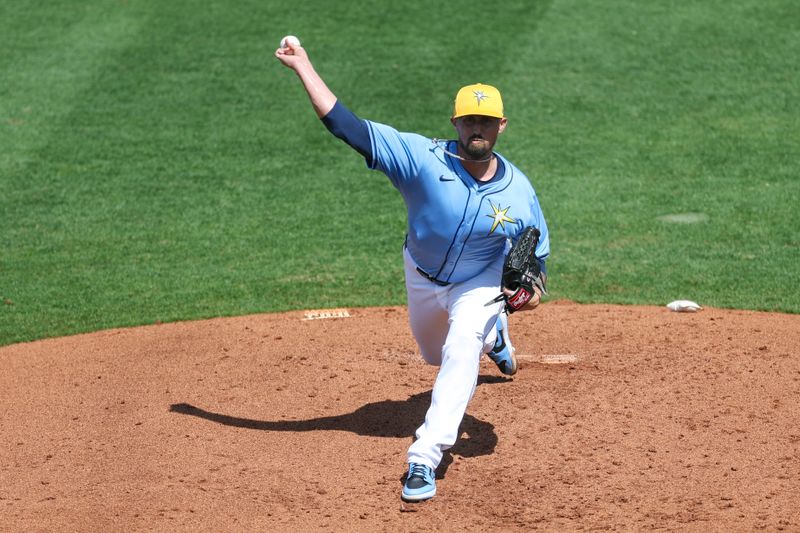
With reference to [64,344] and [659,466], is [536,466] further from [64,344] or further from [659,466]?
[64,344]

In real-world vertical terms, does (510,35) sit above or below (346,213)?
above

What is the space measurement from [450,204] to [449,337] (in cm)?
64

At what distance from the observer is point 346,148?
1138cm

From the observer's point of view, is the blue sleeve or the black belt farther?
the black belt

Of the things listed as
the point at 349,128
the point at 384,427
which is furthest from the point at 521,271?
the point at 384,427

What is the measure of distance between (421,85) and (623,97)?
215 centimetres

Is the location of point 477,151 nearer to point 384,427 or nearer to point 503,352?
point 503,352

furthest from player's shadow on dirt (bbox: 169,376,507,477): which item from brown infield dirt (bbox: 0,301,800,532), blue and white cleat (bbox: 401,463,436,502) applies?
blue and white cleat (bbox: 401,463,436,502)

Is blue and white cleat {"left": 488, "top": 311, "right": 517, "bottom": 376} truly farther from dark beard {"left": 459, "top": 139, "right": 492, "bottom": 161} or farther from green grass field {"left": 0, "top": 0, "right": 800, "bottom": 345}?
green grass field {"left": 0, "top": 0, "right": 800, "bottom": 345}

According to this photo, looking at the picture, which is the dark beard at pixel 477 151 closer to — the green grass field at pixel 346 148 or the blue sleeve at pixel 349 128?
the blue sleeve at pixel 349 128

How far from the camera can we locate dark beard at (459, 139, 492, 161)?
5590 mm

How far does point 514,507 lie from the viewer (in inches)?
206

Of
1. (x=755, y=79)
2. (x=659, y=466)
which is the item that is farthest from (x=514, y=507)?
(x=755, y=79)

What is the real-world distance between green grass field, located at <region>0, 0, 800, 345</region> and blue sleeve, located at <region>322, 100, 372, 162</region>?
2.98m
